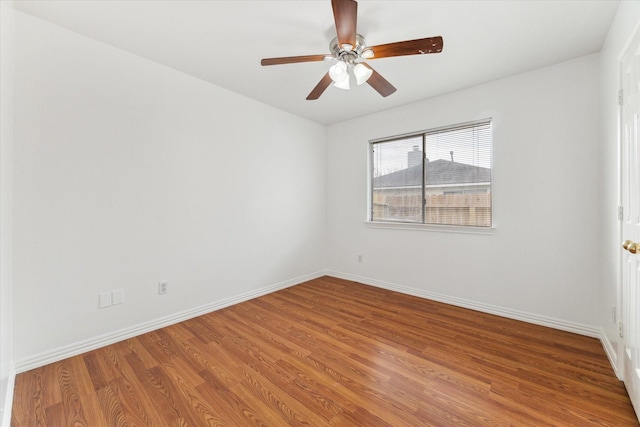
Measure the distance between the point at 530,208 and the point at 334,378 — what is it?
2429 millimetres

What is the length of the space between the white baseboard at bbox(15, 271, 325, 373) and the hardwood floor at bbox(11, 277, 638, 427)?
0.22 feet

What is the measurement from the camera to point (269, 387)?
1689 mm

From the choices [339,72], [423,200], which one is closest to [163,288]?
[339,72]

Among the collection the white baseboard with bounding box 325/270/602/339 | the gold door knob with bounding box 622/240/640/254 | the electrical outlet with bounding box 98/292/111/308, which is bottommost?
the white baseboard with bounding box 325/270/602/339

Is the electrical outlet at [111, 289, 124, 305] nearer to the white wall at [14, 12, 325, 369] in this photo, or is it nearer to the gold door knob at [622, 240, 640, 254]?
the white wall at [14, 12, 325, 369]

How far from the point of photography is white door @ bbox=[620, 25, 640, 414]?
141 centimetres

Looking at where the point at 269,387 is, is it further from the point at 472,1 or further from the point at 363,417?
the point at 472,1

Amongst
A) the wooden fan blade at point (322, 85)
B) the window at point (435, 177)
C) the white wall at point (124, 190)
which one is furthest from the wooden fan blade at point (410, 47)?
the white wall at point (124, 190)

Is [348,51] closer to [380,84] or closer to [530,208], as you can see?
Result: [380,84]

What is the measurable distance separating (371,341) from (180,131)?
8.72 feet

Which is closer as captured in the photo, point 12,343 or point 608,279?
point 12,343

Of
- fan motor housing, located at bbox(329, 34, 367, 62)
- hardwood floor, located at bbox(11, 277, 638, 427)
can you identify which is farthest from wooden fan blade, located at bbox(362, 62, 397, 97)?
hardwood floor, located at bbox(11, 277, 638, 427)

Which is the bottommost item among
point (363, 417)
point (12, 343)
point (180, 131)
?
point (363, 417)

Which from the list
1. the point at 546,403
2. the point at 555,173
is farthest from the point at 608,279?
the point at 546,403
